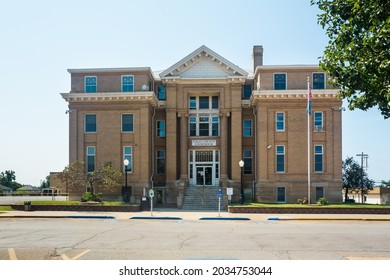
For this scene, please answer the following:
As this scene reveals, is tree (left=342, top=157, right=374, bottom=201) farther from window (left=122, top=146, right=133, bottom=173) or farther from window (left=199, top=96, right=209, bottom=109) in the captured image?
window (left=122, top=146, right=133, bottom=173)

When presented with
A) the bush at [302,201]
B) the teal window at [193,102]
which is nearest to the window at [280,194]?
the bush at [302,201]

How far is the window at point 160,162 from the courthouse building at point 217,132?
1281 millimetres

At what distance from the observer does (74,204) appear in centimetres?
3269

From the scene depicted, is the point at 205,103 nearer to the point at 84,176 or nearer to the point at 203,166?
the point at 203,166

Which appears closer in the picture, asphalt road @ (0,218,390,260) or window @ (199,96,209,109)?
asphalt road @ (0,218,390,260)

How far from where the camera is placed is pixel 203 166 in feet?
137

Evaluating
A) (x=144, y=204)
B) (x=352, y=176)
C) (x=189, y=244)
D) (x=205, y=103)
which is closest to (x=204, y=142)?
(x=205, y=103)

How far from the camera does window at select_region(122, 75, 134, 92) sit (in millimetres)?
40625

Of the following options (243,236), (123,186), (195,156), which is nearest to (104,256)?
(243,236)

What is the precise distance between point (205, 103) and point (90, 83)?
34.9 feet

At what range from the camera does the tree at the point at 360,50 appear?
16188 millimetres

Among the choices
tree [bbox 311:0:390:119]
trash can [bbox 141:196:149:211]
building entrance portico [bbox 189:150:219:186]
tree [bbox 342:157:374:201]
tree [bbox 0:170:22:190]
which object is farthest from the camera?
tree [bbox 0:170:22:190]

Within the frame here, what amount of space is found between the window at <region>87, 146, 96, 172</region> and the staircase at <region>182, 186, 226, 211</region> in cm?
870

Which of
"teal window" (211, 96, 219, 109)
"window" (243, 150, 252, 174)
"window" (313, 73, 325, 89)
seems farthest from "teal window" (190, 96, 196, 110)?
"window" (313, 73, 325, 89)
